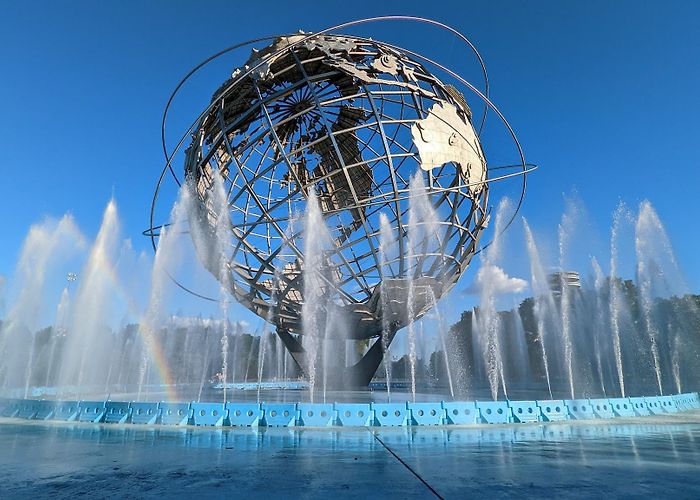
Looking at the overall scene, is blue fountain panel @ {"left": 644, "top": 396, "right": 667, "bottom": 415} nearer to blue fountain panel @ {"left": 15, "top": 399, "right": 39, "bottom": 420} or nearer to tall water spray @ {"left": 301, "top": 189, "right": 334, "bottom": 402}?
tall water spray @ {"left": 301, "top": 189, "right": 334, "bottom": 402}

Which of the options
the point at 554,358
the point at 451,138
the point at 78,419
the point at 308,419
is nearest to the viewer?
the point at 308,419

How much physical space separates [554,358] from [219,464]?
4257 centimetres

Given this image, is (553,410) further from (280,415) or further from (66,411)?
(66,411)

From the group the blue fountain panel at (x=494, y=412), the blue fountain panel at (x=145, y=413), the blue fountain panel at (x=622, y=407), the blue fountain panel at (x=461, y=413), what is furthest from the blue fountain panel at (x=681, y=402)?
the blue fountain panel at (x=145, y=413)

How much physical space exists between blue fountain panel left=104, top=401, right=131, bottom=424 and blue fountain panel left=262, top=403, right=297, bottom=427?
11.6ft

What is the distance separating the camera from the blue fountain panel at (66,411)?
1091 centimetres

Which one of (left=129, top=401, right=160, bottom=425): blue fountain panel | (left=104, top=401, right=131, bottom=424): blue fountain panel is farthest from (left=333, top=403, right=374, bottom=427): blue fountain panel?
(left=104, top=401, right=131, bottom=424): blue fountain panel

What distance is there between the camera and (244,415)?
32.6 feet

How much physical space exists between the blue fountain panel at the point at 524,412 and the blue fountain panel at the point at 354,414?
3.61m

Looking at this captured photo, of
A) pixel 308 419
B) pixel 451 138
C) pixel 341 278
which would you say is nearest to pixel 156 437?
pixel 308 419

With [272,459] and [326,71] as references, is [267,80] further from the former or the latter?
[272,459]

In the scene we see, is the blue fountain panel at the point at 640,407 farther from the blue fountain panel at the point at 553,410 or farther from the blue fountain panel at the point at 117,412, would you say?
the blue fountain panel at the point at 117,412

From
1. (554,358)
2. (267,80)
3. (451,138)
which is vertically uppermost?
(267,80)

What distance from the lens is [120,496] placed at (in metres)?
4.37
